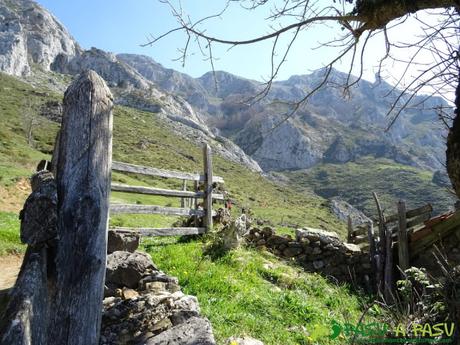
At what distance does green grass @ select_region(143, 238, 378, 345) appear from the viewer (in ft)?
15.0

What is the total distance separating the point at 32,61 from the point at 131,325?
169 metres

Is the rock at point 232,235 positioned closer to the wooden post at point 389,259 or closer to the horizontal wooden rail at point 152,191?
the horizontal wooden rail at point 152,191

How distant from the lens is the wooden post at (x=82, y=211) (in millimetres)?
2262

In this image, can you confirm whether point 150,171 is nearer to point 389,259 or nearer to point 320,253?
point 320,253

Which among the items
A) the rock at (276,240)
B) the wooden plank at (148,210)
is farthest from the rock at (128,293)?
the rock at (276,240)

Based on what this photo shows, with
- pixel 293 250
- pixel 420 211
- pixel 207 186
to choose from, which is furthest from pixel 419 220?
pixel 207 186

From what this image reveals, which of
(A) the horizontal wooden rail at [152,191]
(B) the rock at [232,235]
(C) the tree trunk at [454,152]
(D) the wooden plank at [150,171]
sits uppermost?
(C) the tree trunk at [454,152]

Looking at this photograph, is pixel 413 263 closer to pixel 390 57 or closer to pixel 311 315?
pixel 311 315

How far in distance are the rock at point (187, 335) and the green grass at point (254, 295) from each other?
80 cm

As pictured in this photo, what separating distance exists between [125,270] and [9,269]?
3234 millimetres

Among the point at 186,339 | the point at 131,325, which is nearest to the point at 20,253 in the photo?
the point at 131,325

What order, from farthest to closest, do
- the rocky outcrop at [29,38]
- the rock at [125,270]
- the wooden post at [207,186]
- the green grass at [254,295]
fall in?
the rocky outcrop at [29,38], the wooden post at [207,186], the green grass at [254,295], the rock at [125,270]

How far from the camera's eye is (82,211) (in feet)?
7.79

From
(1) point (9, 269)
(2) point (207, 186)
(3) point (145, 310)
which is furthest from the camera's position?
(2) point (207, 186)
